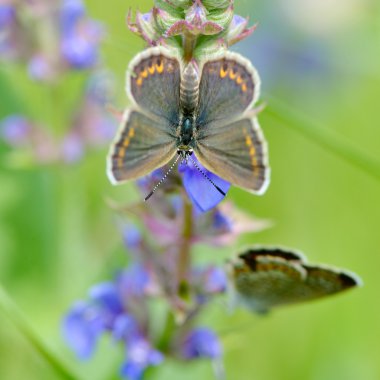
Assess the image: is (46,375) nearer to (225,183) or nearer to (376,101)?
(225,183)

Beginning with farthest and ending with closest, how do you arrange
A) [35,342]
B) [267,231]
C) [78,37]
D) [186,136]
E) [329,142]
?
[267,231]
[78,37]
[329,142]
[35,342]
[186,136]

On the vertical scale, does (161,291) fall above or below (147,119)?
below

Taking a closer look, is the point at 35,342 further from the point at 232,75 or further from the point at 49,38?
the point at 49,38

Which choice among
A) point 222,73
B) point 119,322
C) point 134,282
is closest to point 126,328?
point 119,322

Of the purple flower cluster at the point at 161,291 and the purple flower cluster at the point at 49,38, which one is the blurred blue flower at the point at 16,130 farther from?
the purple flower cluster at the point at 161,291

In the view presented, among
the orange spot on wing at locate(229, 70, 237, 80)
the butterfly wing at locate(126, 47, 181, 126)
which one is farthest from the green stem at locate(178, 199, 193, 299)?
the orange spot on wing at locate(229, 70, 237, 80)

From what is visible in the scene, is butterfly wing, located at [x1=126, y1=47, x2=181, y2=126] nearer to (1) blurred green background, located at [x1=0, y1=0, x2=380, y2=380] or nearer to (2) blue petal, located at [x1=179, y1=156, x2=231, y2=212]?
(2) blue petal, located at [x1=179, y1=156, x2=231, y2=212]
